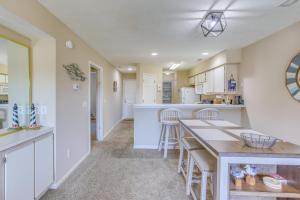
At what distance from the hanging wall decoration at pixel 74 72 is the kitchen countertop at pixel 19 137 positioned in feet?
3.13

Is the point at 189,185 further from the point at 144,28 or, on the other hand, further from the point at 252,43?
the point at 252,43

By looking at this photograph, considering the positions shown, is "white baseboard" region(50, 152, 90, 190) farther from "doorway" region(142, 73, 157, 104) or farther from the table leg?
"doorway" region(142, 73, 157, 104)

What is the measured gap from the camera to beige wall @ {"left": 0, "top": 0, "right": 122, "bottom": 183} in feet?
6.74

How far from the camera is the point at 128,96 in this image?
9.26 metres

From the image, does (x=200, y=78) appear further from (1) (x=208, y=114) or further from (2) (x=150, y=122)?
(2) (x=150, y=122)

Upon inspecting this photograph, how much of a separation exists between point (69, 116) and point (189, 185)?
2054mm

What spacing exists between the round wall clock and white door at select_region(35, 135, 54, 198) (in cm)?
351

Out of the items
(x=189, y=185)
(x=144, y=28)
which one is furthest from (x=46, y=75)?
(x=189, y=185)

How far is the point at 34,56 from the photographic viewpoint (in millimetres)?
2508

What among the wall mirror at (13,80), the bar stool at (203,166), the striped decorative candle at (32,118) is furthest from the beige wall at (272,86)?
the wall mirror at (13,80)

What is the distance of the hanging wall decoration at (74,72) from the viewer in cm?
293

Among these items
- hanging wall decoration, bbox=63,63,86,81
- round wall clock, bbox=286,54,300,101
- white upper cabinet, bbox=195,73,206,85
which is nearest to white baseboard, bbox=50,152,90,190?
hanging wall decoration, bbox=63,63,86,81

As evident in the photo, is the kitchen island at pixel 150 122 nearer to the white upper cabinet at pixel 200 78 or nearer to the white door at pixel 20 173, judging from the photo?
the white upper cabinet at pixel 200 78

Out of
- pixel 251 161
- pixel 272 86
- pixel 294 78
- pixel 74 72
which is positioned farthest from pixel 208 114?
pixel 74 72
